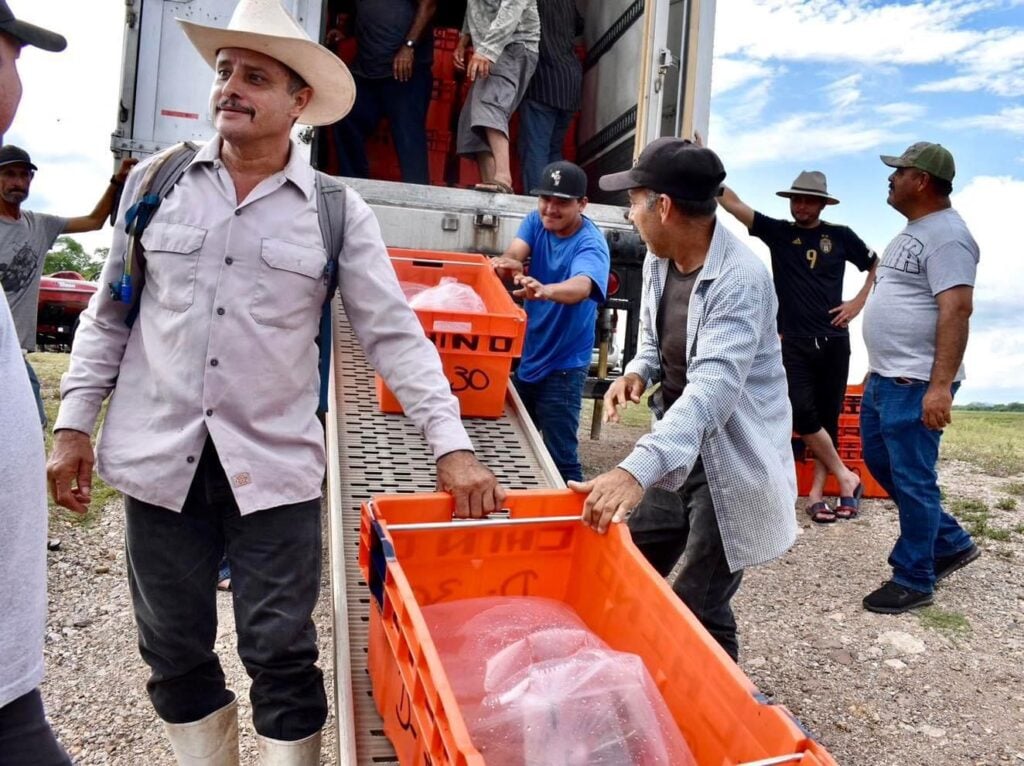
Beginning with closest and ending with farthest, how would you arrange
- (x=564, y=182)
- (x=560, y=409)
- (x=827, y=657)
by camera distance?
(x=827, y=657), (x=564, y=182), (x=560, y=409)

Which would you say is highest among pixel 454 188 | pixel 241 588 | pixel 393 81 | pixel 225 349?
pixel 393 81

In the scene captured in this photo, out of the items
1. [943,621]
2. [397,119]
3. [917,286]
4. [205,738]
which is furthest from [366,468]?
[397,119]

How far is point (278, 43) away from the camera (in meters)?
1.98

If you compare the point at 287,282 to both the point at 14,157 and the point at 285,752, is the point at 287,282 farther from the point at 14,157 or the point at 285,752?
the point at 14,157

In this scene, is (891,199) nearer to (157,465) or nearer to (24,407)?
(157,465)

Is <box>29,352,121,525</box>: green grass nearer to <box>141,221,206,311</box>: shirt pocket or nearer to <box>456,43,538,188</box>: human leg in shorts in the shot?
<box>141,221,206,311</box>: shirt pocket

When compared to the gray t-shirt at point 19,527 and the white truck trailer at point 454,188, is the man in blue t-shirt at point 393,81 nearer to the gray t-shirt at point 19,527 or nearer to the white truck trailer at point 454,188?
the white truck trailer at point 454,188

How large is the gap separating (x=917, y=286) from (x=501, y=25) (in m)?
2.92

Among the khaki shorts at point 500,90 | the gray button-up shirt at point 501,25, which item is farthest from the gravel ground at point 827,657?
the gray button-up shirt at point 501,25

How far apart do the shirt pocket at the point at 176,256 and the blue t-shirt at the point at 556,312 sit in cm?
237

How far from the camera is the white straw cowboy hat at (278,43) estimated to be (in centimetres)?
197

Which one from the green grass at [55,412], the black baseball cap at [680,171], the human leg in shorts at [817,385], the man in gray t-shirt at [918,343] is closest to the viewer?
the black baseball cap at [680,171]

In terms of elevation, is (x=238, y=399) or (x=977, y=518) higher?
(x=238, y=399)

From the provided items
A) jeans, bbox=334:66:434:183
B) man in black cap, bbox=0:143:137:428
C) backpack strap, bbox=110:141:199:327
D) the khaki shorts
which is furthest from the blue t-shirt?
man in black cap, bbox=0:143:137:428
